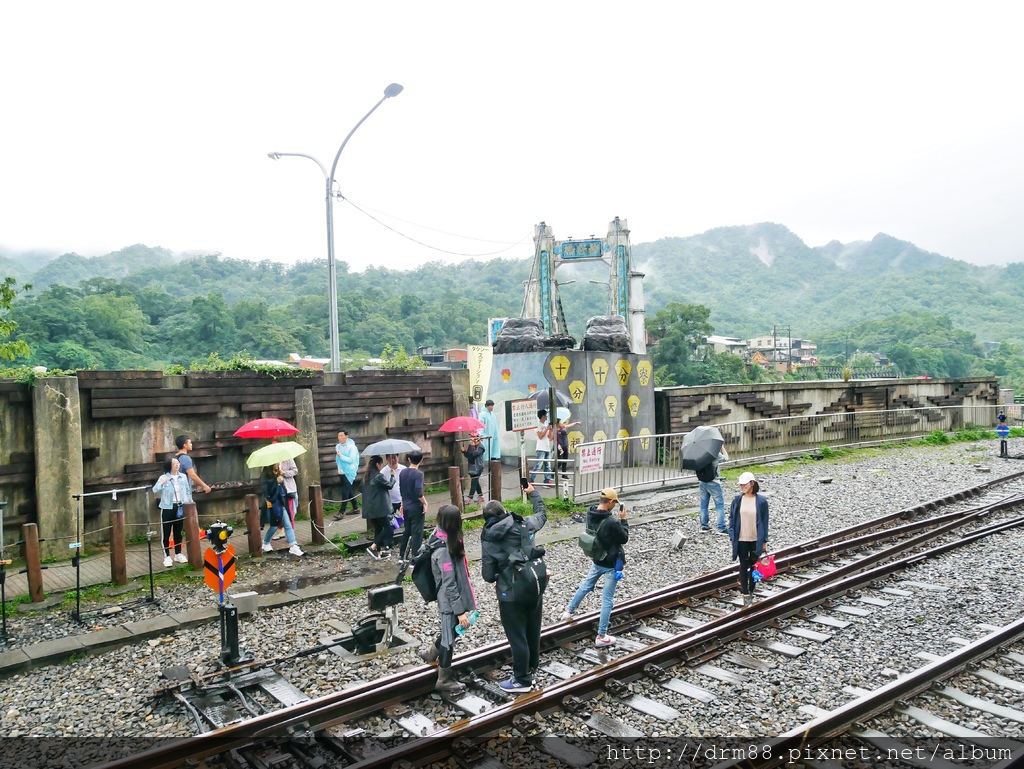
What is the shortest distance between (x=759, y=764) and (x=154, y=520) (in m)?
10.3

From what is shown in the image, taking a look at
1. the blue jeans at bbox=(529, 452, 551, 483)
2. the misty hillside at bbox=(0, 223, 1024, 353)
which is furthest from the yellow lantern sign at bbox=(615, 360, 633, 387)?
the misty hillside at bbox=(0, 223, 1024, 353)

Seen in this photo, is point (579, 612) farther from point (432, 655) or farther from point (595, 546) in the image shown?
point (432, 655)

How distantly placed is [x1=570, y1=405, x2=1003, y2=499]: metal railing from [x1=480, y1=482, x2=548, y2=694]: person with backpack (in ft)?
27.4

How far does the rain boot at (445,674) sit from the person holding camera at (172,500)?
18.8ft

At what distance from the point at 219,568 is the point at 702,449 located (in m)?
8.31

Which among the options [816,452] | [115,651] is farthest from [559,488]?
[816,452]

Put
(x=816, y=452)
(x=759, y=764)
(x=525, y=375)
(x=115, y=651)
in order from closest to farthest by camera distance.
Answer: (x=759, y=764), (x=115, y=651), (x=525, y=375), (x=816, y=452)

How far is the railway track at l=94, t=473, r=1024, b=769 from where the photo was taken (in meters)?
5.61

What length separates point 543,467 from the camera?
16812 millimetres

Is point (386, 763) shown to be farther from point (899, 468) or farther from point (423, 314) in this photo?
point (423, 314)

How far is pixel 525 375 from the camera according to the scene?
1972 cm

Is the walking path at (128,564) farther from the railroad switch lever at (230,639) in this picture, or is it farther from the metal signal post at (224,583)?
the railroad switch lever at (230,639)

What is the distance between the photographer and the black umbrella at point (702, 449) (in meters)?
12.8

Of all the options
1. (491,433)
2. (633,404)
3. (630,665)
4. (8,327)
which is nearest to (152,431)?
(8,327)
